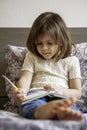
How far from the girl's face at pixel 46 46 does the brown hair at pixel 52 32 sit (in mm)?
20

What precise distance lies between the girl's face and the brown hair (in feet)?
0.06

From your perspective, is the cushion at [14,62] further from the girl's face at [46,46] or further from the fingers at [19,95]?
the fingers at [19,95]

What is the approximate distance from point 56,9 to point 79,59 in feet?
1.40

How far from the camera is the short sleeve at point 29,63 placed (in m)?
1.47

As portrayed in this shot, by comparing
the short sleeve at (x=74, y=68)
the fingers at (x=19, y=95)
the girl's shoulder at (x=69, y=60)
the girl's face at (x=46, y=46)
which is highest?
the girl's face at (x=46, y=46)

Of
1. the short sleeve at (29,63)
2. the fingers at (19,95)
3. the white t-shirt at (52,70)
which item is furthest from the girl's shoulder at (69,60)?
the fingers at (19,95)

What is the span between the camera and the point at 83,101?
1482 millimetres

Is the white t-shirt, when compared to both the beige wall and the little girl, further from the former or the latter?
the beige wall

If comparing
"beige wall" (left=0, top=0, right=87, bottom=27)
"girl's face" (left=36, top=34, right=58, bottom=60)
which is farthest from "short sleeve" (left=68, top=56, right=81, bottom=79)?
"beige wall" (left=0, top=0, right=87, bottom=27)

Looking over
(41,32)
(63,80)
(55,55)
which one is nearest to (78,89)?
(63,80)

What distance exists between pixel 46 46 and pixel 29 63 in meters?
0.15

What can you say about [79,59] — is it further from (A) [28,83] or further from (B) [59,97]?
(B) [59,97]

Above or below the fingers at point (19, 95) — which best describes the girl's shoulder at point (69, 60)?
above

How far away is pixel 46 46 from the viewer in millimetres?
1398
